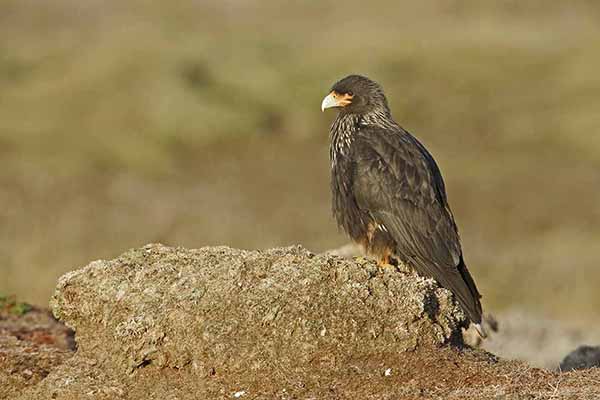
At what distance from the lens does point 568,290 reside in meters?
18.4

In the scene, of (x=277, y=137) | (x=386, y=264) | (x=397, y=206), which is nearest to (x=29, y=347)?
(x=386, y=264)

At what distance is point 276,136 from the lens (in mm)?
31047

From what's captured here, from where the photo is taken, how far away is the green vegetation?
18.9m

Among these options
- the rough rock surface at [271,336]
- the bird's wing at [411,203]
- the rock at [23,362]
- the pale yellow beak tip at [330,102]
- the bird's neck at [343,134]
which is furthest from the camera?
the pale yellow beak tip at [330,102]

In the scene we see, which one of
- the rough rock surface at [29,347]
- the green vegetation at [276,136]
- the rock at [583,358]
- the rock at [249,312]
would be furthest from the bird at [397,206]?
the green vegetation at [276,136]

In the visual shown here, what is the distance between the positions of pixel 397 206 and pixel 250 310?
2118 mm

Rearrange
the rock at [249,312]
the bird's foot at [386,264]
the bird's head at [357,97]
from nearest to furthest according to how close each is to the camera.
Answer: the rock at [249,312] → the bird's foot at [386,264] → the bird's head at [357,97]

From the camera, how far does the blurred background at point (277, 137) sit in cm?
1881

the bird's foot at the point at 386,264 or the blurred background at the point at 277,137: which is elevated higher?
the blurred background at the point at 277,137

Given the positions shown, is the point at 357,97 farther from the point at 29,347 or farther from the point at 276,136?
the point at 276,136

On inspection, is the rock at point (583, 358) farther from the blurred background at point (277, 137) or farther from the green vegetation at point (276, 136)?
the green vegetation at point (276, 136)

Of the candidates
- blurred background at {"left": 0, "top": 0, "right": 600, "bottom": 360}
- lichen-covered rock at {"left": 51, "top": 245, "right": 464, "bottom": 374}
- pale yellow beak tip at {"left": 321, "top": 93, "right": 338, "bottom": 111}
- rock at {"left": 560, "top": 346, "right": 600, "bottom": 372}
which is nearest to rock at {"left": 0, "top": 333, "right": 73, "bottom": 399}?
lichen-covered rock at {"left": 51, "top": 245, "right": 464, "bottom": 374}

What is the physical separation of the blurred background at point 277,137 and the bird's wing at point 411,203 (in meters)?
6.45

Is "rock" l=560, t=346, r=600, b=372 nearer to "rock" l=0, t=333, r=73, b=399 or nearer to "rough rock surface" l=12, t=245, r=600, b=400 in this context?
"rough rock surface" l=12, t=245, r=600, b=400
